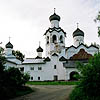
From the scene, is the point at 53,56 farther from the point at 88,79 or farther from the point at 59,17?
the point at 88,79

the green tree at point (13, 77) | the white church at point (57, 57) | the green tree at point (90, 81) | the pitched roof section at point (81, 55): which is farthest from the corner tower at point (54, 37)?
the green tree at point (90, 81)

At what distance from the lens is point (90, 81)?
11.1 meters

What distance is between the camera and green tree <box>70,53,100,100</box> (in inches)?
423

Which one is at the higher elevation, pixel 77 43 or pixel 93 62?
pixel 77 43

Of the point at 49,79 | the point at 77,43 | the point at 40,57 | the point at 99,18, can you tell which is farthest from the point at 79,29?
the point at 99,18

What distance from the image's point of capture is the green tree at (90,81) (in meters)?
10.7

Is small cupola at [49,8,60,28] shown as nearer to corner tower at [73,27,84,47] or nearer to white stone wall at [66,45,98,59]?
corner tower at [73,27,84,47]

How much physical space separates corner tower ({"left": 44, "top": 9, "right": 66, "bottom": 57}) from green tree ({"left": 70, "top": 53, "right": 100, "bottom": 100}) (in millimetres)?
36045

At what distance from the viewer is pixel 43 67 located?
4519 cm

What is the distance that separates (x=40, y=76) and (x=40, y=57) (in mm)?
7550

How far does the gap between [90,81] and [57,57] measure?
3438 centimetres

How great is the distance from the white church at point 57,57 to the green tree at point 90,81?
1181 inches

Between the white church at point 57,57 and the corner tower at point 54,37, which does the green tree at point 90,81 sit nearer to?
the white church at point 57,57

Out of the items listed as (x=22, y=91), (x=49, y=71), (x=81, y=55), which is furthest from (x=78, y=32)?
(x=22, y=91)
